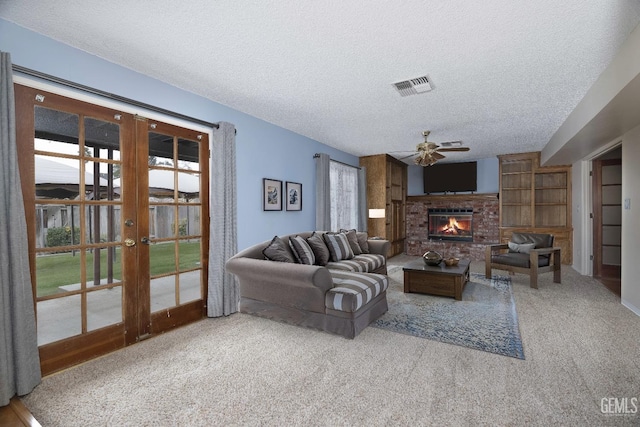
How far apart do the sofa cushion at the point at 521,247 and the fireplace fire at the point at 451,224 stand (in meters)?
2.44

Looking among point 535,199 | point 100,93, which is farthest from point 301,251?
point 535,199

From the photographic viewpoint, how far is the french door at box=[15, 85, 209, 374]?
2385mm

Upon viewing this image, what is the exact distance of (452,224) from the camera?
8.13 meters

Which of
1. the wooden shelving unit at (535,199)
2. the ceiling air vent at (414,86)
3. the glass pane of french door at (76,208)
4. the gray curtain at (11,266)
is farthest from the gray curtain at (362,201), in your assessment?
the gray curtain at (11,266)

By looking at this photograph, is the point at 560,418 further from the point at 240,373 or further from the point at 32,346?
the point at 32,346

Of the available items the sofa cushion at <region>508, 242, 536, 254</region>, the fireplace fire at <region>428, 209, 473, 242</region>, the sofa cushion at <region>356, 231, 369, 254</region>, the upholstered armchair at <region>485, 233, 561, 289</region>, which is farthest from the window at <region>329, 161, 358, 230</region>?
the sofa cushion at <region>508, 242, 536, 254</region>

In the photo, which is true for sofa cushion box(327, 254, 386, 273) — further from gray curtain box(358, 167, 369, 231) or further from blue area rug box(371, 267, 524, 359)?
gray curtain box(358, 167, 369, 231)

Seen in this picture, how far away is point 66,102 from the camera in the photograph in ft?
8.18

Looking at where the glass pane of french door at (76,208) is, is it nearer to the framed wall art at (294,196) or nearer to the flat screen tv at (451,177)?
the framed wall art at (294,196)

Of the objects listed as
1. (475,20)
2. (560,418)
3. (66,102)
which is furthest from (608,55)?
(66,102)

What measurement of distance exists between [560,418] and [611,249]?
20.6ft

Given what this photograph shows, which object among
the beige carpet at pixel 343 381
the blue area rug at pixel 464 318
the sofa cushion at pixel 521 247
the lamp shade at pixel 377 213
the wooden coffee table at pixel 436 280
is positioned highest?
the lamp shade at pixel 377 213

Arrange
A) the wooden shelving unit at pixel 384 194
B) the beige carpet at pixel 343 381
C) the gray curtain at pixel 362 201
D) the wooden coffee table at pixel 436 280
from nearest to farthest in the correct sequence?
the beige carpet at pixel 343 381 < the wooden coffee table at pixel 436 280 < the gray curtain at pixel 362 201 < the wooden shelving unit at pixel 384 194

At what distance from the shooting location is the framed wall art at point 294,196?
4970 mm
